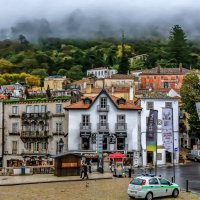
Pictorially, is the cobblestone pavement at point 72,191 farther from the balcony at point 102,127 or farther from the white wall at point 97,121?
the balcony at point 102,127

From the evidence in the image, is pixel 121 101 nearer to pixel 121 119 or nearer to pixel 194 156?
pixel 121 119

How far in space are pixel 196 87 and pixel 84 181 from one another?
4241 cm

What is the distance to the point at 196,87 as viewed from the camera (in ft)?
267

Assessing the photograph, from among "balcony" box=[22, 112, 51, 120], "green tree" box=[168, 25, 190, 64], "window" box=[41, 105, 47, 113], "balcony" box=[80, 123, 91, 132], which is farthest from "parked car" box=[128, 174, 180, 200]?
"green tree" box=[168, 25, 190, 64]

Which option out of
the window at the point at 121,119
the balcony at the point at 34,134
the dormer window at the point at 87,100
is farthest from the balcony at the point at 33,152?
the window at the point at 121,119

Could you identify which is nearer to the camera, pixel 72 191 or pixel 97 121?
pixel 72 191

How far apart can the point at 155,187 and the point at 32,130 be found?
131ft

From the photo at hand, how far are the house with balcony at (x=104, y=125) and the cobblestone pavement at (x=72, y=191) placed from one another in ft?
80.0

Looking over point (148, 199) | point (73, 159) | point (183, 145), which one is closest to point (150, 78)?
point (183, 145)

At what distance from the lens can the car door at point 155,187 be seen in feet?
110

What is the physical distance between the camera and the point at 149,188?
33.4 metres

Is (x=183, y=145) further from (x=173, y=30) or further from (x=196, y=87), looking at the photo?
(x=173, y=30)

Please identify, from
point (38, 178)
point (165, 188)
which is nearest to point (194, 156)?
point (38, 178)

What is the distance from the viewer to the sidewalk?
4188 cm
